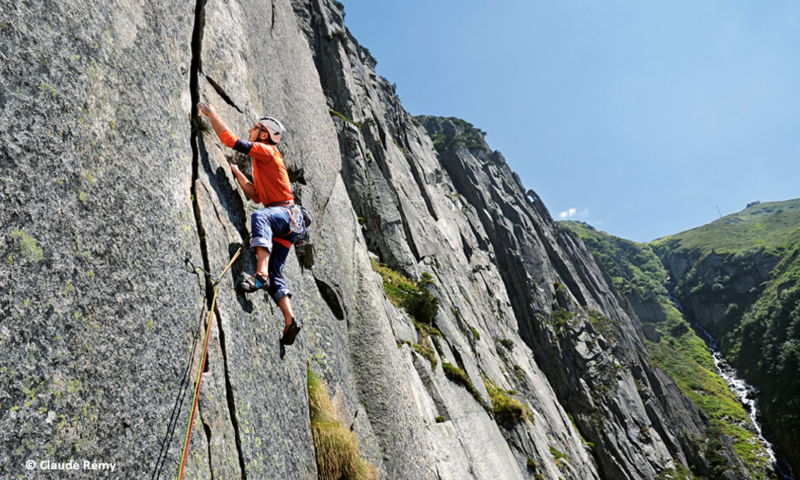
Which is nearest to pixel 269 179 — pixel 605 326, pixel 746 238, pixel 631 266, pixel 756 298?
pixel 605 326

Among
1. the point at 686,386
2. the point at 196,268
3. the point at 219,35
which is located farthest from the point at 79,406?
the point at 686,386

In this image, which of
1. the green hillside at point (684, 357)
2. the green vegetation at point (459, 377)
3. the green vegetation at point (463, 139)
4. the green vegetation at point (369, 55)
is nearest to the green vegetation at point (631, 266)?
the green hillside at point (684, 357)

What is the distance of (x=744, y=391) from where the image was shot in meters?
87.9

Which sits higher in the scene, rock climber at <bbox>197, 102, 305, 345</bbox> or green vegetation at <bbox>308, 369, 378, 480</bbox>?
rock climber at <bbox>197, 102, 305, 345</bbox>

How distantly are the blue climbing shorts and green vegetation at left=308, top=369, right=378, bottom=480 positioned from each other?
2236mm

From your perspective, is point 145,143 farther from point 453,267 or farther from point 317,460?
point 453,267

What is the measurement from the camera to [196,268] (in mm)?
5555

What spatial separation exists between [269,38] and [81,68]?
7880 mm

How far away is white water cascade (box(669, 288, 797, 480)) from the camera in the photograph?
6187cm

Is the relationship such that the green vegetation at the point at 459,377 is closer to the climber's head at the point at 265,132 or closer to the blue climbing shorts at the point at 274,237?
the blue climbing shorts at the point at 274,237

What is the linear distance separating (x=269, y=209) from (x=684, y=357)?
126 m

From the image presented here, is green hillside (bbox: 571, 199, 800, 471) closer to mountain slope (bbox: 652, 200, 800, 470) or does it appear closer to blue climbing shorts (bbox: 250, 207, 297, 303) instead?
mountain slope (bbox: 652, 200, 800, 470)

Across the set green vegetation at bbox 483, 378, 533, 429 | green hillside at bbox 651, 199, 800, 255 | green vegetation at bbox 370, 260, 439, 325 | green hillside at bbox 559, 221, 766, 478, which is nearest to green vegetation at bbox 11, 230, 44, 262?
green vegetation at bbox 370, 260, 439, 325

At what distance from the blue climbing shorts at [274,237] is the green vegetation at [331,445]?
2.24m
